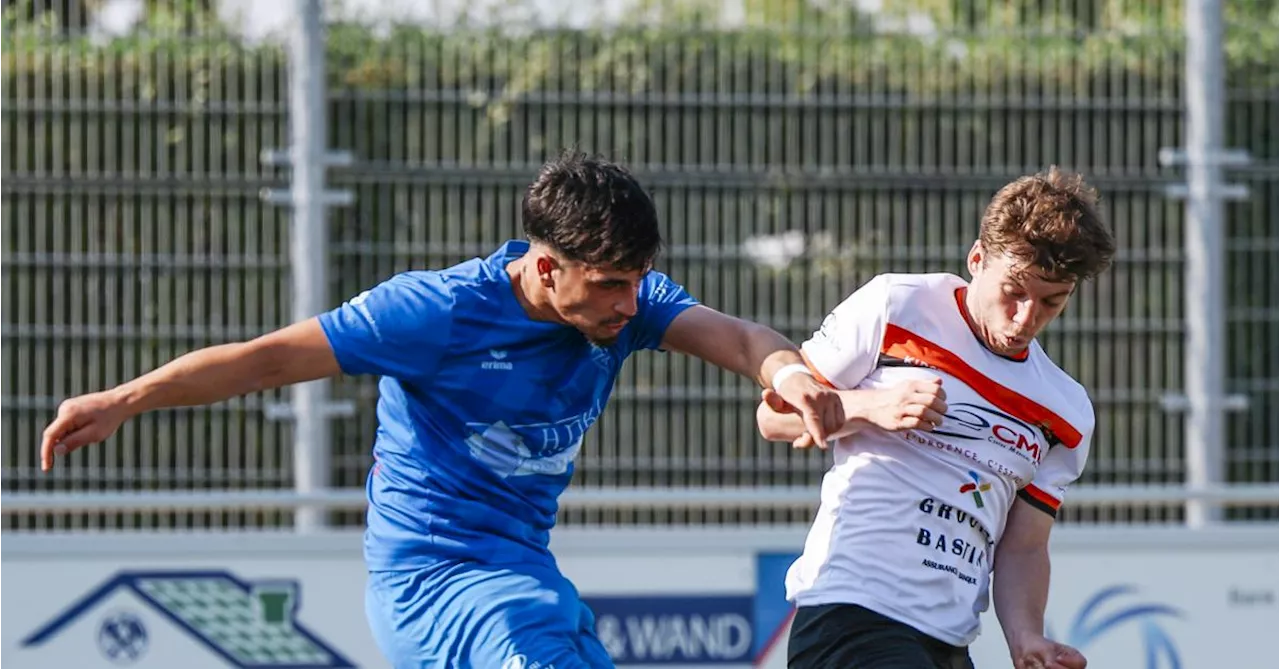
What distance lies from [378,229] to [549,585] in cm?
450

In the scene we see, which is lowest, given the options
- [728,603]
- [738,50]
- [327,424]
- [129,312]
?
[728,603]

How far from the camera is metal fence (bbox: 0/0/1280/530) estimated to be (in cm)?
835

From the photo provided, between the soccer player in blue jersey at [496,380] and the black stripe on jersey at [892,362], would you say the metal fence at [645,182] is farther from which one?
the black stripe on jersey at [892,362]

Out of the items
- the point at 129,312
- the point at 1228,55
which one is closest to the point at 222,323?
the point at 129,312

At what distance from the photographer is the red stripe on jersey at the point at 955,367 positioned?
410cm

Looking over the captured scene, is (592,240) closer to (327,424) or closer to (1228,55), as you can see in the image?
(327,424)

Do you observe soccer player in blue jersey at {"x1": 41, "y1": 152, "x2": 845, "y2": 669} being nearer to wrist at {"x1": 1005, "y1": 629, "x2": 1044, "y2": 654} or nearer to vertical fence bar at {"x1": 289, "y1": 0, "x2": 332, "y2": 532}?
wrist at {"x1": 1005, "y1": 629, "x2": 1044, "y2": 654}

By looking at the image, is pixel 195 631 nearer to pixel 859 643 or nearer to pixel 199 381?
pixel 199 381

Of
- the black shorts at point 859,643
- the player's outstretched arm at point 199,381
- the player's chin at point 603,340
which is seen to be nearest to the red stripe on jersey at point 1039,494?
the black shorts at point 859,643

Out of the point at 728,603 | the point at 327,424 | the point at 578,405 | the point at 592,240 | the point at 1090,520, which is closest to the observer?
the point at 592,240

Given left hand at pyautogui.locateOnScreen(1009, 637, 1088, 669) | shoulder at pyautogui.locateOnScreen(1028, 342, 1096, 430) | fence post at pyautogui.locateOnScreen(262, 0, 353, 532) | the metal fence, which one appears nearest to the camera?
left hand at pyautogui.locateOnScreen(1009, 637, 1088, 669)

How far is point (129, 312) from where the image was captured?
8391 mm

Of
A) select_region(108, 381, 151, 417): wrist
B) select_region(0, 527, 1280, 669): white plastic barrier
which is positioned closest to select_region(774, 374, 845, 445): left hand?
select_region(108, 381, 151, 417): wrist

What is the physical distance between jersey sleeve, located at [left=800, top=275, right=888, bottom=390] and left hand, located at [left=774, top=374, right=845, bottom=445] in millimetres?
212
